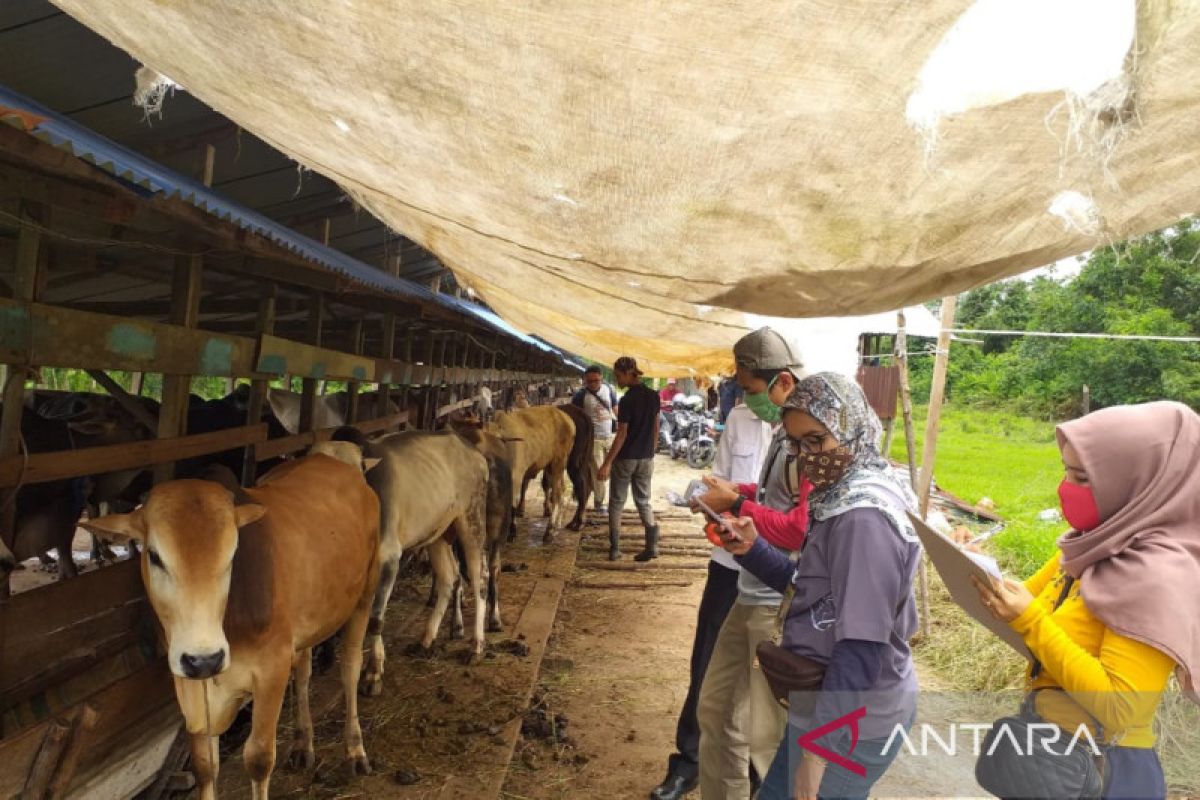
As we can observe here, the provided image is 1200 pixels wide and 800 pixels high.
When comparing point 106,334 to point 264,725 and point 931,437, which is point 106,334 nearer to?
point 264,725

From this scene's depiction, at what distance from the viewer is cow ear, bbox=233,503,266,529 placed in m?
3.09

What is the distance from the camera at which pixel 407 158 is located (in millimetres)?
2367

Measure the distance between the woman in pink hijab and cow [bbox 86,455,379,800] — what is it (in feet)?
8.28

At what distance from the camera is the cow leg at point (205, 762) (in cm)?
315

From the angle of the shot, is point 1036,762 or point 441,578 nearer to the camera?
point 1036,762

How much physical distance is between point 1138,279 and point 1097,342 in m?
2.12

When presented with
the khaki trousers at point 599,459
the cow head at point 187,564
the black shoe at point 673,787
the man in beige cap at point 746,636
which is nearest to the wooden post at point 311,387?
the cow head at point 187,564

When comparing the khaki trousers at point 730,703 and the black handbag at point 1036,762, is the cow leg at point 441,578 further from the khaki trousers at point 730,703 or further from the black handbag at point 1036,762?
the black handbag at point 1036,762

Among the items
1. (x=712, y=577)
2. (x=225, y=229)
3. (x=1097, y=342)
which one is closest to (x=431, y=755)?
(x=712, y=577)

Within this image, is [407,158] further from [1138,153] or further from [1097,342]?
[1097,342]

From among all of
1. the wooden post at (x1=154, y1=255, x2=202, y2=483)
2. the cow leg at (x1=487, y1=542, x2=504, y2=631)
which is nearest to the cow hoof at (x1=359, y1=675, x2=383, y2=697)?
the cow leg at (x1=487, y1=542, x2=504, y2=631)

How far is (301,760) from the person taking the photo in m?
4.16

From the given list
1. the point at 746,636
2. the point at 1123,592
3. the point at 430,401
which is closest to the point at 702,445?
the point at 430,401

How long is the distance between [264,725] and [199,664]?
659 mm
